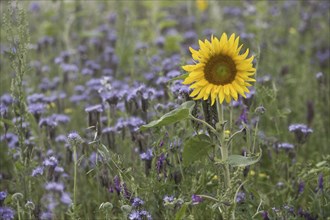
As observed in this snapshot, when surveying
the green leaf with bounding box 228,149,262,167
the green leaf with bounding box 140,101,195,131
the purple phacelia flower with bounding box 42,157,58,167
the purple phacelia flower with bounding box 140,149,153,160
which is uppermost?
the green leaf with bounding box 140,101,195,131

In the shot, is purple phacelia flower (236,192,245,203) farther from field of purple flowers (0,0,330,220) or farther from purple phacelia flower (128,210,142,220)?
purple phacelia flower (128,210,142,220)

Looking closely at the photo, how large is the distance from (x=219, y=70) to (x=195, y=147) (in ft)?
1.18

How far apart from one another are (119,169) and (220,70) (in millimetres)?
604

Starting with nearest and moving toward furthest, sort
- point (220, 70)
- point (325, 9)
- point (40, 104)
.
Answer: point (220, 70) < point (40, 104) < point (325, 9)

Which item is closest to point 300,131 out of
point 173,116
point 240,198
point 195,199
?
point 240,198

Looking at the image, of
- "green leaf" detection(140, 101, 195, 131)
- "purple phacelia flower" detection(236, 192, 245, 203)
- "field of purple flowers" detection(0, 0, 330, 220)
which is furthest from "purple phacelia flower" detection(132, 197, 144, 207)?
"purple phacelia flower" detection(236, 192, 245, 203)

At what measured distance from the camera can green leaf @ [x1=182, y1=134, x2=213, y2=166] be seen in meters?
2.71

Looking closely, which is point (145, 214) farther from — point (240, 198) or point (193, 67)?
point (193, 67)

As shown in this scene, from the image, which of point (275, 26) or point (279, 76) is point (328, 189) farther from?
point (275, 26)

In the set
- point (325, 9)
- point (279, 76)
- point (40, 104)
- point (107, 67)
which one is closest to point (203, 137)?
point (40, 104)

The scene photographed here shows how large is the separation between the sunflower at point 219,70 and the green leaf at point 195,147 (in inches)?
7.5

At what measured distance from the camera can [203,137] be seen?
2717 mm

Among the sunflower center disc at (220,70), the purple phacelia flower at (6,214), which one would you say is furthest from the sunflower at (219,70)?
the purple phacelia flower at (6,214)

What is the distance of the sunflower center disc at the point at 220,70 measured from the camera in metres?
2.61
